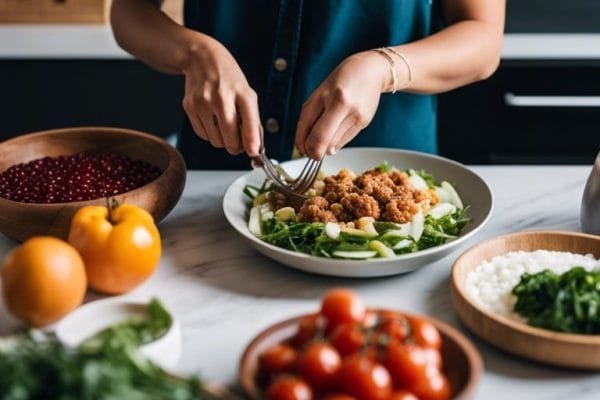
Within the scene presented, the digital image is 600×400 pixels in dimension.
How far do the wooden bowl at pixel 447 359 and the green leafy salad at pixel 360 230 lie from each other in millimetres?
273

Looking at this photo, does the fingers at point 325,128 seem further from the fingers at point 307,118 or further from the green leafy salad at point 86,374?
the green leafy salad at point 86,374

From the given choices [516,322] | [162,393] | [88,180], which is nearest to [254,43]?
[88,180]

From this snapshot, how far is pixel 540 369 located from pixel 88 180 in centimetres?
78

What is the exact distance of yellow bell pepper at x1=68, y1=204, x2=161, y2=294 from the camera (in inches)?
47.1

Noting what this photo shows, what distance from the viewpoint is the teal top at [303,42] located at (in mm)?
1748

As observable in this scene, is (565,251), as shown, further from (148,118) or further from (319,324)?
(148,118)

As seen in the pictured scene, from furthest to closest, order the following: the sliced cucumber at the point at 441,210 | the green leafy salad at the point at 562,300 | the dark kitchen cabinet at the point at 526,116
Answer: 1. the dark kitchen cabinet at the point at 526,116
2. the sliced cucumber at the point at 441,210
3. the green leafy salad at the point at 562,300

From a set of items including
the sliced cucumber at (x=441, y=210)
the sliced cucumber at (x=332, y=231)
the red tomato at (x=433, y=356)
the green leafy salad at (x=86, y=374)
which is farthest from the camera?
the sliced cucumber at (x=441, y=210)

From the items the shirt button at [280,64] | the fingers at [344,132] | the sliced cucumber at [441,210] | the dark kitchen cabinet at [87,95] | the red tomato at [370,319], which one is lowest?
the dark kitchen cabinet at [87,95]

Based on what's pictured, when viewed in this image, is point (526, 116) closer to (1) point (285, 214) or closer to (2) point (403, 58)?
(2) point (403, 58)

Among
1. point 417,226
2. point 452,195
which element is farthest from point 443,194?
point 417,226

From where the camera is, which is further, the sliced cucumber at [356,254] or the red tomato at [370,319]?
the sliced cucumber at [356,254]

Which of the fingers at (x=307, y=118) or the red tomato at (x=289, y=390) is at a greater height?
the fingers at (x=307, y=118)

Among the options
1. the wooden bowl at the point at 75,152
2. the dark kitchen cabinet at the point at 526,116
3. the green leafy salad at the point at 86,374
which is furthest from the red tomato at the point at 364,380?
the dark kitchen cabinet at the point at 526,116
